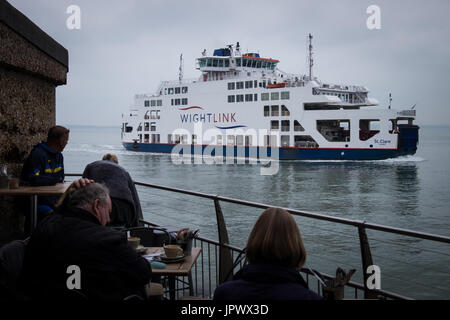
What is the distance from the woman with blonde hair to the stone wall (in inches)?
116

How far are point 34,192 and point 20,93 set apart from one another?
131cm

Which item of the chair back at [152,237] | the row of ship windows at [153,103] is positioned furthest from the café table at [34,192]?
the row of ship windows at [153,103]

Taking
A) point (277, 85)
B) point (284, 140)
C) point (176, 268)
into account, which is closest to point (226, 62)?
point (277, 85)

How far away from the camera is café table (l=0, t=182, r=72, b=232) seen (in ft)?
11.7

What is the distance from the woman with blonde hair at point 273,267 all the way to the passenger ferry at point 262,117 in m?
34.2

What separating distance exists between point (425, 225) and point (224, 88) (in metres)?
27.7

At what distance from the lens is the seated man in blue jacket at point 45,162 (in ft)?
13.5

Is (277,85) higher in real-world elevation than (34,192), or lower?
higher

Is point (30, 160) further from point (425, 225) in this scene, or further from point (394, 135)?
point (394, 135)

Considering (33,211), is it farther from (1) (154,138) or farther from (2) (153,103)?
(2) (153,103)

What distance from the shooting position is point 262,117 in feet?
127

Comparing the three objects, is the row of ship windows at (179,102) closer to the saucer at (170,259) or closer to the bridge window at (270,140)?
the bridge window at (270,140)

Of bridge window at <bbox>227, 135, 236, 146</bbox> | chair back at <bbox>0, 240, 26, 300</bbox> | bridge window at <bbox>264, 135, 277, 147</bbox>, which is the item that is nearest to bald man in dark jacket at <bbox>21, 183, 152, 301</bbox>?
chair back at <bbox>0, 240, 26, 300</bbox>
